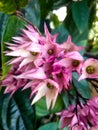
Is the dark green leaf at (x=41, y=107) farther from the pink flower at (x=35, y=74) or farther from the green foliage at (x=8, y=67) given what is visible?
the pink flower at (x=35, y=74)

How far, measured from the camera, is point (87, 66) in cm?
65

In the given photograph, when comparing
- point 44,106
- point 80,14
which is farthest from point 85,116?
point 80,14

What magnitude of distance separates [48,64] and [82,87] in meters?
0.32

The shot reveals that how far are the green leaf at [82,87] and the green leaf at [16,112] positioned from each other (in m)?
0.16

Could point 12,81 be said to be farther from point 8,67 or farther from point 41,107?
point 41,107

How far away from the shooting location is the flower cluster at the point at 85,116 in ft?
2.19

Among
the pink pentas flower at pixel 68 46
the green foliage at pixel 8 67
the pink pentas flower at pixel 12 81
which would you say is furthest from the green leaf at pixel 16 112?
the pink pentas flower at pixel 68 46

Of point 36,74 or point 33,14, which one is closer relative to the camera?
point 36,74

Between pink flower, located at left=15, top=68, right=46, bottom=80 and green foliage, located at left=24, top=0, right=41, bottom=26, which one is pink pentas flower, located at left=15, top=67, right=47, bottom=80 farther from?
green foliage, located at left=24, top=0, right=41, bottom=26

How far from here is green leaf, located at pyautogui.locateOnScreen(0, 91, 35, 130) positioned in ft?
2.64

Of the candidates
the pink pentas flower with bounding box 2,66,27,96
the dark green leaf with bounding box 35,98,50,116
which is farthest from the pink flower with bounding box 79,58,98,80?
the dark green leaf with bounding box 35,98,50,116

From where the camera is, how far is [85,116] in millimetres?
671

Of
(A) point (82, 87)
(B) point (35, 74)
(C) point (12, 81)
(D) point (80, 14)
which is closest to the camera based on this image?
(B) point (35, 74)

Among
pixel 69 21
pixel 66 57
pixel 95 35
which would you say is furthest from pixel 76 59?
pixel 95 35
